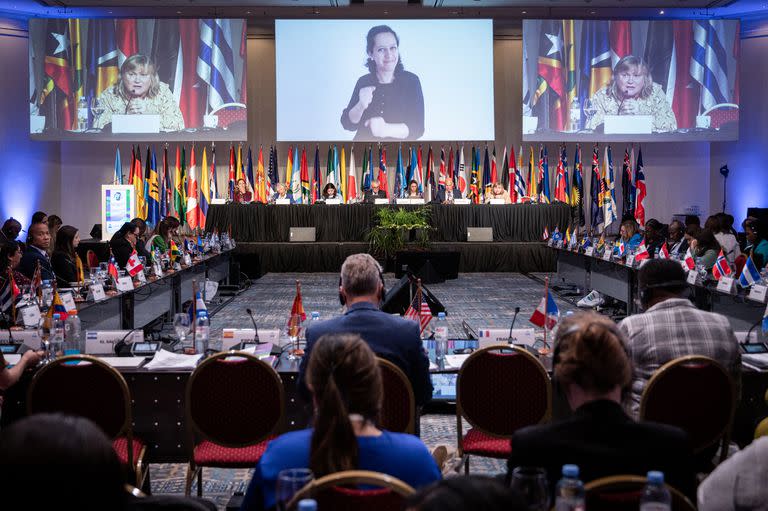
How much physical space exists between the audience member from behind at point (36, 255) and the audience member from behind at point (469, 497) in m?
6.45

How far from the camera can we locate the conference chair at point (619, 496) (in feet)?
5.44

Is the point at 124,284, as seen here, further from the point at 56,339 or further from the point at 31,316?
the point at 56,339

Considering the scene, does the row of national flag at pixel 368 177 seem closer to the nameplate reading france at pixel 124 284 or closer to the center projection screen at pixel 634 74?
the center projection screen at pixel 634 74

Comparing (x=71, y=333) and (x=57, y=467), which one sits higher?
(x=57, y=467)

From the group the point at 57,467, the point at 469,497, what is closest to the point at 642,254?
the point at 469,497

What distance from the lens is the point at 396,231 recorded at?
14.4m

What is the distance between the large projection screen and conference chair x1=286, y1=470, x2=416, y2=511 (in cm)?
1587

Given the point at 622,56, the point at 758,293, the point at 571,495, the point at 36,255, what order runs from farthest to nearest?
1. the point at 622,56
2. the point at 36,255
3. the point at 758,293
4. the point at 571,495

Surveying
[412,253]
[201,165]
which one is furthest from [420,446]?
[201,165]

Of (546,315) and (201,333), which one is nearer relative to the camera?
(201,333)

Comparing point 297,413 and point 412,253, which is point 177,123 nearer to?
point 412,253

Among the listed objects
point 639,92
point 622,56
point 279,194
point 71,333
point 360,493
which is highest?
point 622,56

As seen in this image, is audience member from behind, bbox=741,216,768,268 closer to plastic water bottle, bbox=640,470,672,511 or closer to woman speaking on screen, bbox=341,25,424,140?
plastic water bottle, bbox=640,470,672,511

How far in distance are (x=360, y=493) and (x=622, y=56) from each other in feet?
54.8
